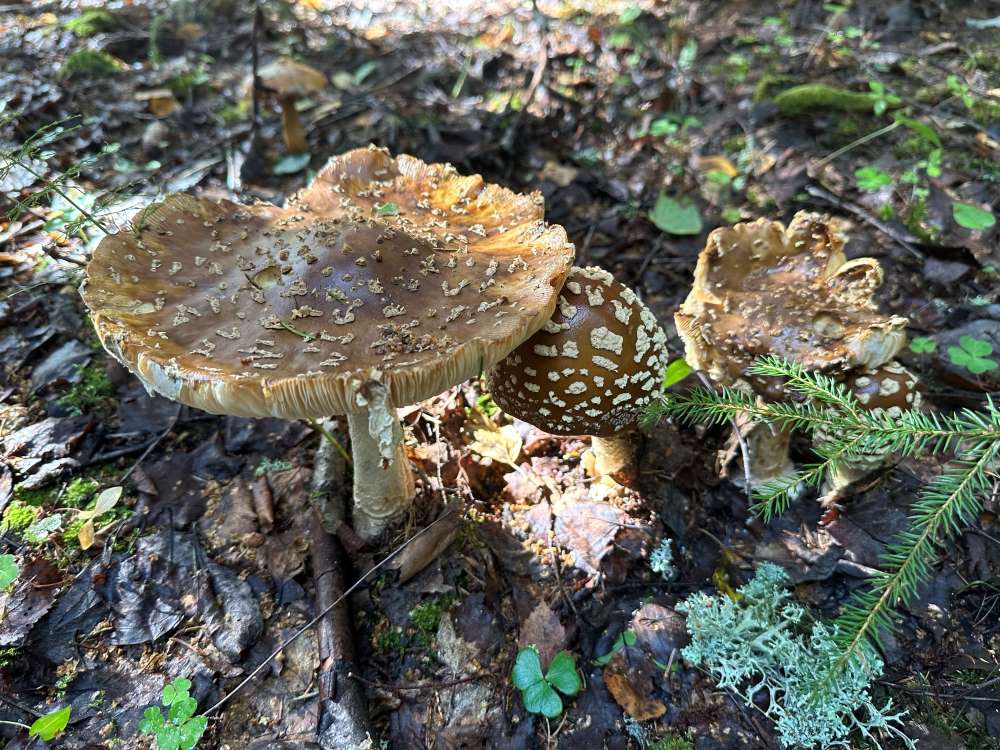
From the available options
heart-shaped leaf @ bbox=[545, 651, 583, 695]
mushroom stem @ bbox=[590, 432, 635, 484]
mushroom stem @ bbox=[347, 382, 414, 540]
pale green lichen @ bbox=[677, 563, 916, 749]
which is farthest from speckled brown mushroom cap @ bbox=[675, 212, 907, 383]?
mushroom stem @ bbox=[347, 382, 414, 540]

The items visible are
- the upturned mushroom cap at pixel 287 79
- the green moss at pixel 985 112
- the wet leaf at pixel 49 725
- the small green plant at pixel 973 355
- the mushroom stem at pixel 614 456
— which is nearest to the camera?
the wet leaf at pixel 49 725

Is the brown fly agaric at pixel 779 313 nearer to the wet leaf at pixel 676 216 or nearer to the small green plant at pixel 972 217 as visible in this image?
the wet leaf at pixel 676 216

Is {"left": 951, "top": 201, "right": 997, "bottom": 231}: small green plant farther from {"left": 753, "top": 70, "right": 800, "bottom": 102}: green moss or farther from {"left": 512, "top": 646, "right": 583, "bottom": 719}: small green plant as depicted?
{"left": 512, "top": 646, "right": 583, "bottom": 719}: small green plant

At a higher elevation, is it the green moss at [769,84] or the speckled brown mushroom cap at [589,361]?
the green moss at [769,84]

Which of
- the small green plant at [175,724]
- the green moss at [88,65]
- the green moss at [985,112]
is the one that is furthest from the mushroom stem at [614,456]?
the green moss at [88,65]

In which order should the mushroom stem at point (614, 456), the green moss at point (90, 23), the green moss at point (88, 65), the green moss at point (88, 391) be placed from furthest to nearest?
the green moss at point (90, 23), the green moss at point (88, 65), the green moss at point (88, 391), the mushroom stem at point (614, 456)

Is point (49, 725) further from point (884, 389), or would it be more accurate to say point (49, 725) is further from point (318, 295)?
point (884, 389)

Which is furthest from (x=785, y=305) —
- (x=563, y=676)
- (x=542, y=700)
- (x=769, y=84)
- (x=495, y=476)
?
(x=769, y=84)

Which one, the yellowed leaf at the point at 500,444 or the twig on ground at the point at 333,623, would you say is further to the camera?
the yellowed leaf at the point at 500,444
